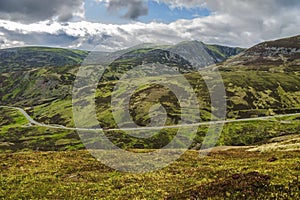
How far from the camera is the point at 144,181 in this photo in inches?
1080

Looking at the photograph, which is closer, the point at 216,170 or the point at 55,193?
the point at 55,193

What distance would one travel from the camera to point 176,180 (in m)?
27.0

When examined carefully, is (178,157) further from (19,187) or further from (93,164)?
(19,187)

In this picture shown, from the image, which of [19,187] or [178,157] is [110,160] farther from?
[19,187]

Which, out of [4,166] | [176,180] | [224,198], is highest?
[224,198]

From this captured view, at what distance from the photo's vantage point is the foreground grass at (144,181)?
19.2m

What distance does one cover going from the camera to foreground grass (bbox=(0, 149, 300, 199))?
758 inches

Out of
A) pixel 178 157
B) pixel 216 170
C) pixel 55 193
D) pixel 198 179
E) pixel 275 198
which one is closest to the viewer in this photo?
pixel 275 198

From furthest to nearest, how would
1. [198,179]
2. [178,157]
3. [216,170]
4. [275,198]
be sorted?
[178,157] < [216,170] < [198,179] < [275,198]

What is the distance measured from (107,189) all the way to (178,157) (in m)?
17.3

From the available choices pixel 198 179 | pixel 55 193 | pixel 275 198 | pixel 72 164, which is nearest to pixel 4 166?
pixel 72 164

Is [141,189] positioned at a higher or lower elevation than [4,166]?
higher

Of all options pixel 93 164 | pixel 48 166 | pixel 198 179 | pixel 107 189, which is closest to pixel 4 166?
pixel 48 166

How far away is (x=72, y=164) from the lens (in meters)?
36.1
